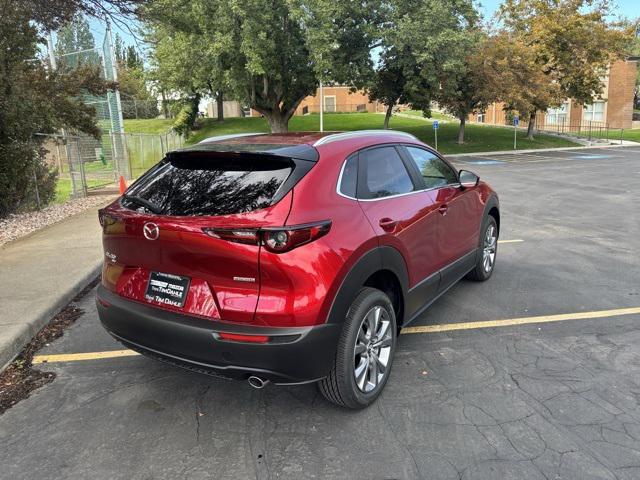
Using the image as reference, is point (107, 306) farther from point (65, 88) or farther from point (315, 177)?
point (65, 88)

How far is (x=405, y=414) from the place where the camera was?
318 cm

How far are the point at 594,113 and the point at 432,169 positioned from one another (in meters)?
53.7

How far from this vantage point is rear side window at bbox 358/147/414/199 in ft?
11.3

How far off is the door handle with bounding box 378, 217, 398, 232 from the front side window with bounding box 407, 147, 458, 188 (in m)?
0.87

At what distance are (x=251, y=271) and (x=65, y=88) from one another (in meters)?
11.4

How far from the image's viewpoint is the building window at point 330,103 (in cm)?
8300

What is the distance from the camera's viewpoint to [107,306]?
3320 millimetres

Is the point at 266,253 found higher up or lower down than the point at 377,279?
higher up

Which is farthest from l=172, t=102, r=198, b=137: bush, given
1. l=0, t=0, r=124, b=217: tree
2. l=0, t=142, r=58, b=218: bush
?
l=0, t=142, r=58, b=218: bush

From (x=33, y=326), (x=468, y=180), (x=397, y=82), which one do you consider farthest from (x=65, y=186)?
(x=397, y=82)

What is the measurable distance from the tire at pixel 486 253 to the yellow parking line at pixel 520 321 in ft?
2.90

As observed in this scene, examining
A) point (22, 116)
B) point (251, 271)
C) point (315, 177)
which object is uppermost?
point (22, 116)

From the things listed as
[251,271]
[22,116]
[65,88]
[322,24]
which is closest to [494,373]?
[251,271]

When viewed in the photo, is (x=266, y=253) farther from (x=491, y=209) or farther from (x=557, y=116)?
(x=557, y=116)
